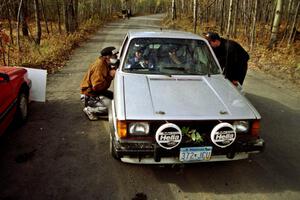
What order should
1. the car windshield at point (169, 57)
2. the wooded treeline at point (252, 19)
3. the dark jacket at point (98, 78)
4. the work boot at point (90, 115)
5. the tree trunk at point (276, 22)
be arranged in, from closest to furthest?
the car windshield at point (169, 57)
the dark jacket at point (98, 78)
the work boot at point (90, 115)
the tree trunk at point (276, 22)
the wooded treeline at point (252, 19)

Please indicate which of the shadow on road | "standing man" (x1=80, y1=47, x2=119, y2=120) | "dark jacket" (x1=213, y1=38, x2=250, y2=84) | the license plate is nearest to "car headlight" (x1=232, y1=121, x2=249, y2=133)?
the license plate

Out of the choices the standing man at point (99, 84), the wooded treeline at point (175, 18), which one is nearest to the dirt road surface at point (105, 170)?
the standing man at point (99, 84)

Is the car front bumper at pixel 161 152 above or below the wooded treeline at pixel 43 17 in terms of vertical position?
below

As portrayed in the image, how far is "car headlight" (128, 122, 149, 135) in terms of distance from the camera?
327 centimetres

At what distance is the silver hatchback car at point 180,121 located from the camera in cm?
324

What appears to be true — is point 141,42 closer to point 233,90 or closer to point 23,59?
point 233,90

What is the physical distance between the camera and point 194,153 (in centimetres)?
329

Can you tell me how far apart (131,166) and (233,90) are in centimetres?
187

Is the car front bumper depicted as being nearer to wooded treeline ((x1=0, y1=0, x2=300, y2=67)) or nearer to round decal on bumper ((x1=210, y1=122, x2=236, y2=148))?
round decal on bumper ((x1=210, y1=122, x2=236, y2=148))

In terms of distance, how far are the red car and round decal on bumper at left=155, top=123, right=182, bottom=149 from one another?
253 cm

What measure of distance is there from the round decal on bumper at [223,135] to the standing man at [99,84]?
2.44 m

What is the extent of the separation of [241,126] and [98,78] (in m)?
2.81

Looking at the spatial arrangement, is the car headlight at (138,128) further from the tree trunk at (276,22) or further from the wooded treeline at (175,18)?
the tree trunk at (276,22)

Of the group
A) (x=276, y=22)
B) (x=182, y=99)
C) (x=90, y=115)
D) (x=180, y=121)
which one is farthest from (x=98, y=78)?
(x=276, y=22)
